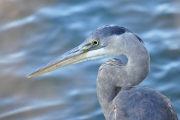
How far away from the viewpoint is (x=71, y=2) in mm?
7309

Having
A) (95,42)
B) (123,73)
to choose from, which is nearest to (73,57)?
(95,42)

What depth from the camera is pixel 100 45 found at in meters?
4.86

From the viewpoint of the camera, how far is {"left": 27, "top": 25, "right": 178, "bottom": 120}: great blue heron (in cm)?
456

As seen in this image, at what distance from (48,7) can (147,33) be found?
138 cm

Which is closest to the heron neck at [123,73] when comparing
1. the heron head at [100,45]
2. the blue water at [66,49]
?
the heron head at [100,45]

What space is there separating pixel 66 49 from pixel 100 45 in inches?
75.1

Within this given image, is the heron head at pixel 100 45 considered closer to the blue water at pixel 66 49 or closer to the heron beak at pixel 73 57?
the heron beak at pixel 73 57

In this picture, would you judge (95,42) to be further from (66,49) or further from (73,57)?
(66,49)

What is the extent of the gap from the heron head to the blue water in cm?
113

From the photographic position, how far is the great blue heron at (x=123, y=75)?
4.56 m

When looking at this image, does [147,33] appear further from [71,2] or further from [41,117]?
[41,117]

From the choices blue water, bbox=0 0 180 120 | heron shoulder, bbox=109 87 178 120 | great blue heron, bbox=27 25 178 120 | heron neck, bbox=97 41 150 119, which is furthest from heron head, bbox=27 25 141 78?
blue water, bbox=0 0 180 120

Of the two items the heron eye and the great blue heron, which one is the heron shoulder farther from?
the heron eye

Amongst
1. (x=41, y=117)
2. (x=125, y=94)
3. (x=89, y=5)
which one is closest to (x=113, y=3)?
(x=89, y=5)
